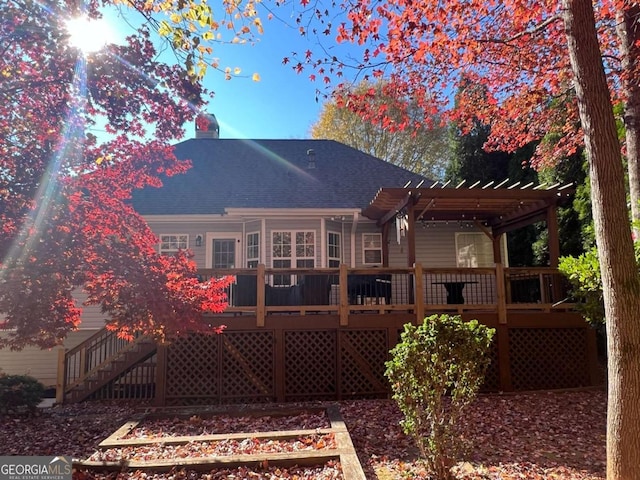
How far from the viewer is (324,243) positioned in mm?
10781

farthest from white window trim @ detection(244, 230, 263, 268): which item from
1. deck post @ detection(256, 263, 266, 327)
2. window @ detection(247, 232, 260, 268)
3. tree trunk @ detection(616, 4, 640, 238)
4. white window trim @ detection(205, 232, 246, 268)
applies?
tree trunk @ detection(616, 4, 640, 238)

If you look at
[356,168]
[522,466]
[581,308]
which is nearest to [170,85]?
[522,466]

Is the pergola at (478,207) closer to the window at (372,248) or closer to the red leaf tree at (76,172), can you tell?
the window at (372,248)

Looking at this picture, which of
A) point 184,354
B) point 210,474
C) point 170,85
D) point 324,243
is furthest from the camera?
point 324,243

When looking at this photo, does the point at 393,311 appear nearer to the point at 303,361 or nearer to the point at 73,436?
the point at 303,361

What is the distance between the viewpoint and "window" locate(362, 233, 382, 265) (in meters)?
11.4

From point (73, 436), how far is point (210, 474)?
284 centimetres

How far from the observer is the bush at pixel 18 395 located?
273 inches

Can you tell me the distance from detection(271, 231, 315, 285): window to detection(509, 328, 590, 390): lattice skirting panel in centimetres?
495

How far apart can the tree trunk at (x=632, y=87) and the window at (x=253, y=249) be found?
777 cm

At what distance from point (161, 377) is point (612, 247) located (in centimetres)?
683

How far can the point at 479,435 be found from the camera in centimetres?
541

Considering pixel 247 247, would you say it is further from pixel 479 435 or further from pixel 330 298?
pixel 479 435

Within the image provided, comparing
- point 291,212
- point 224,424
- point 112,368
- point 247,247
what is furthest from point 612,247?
point 247,247
